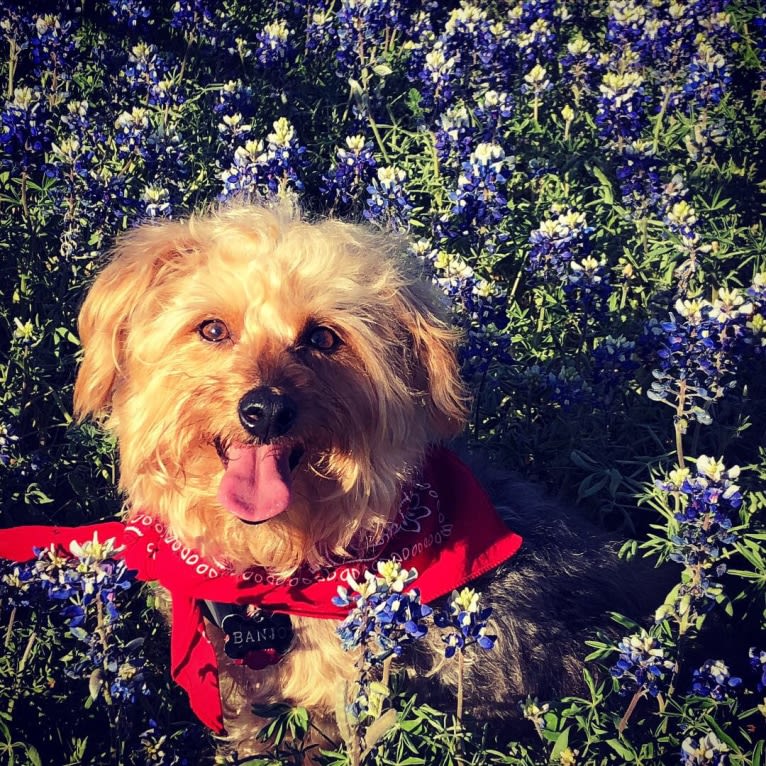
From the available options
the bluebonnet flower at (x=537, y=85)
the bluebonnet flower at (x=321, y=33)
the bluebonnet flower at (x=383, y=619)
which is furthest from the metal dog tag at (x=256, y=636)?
the bluebonnet flower at (x=321, y=33)

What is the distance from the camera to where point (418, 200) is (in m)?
4.90

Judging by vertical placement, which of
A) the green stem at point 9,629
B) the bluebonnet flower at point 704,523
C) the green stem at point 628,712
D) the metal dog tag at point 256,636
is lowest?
the green stem at point 9,629

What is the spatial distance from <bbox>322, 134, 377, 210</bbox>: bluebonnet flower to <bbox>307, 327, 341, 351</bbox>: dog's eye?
1847 millimetres

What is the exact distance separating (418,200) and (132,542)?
107 inches

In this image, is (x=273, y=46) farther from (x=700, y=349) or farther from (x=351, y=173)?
(x=700, y=349)

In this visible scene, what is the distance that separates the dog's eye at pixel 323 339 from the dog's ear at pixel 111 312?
20.8 inches

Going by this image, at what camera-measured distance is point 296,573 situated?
2814 millimetres

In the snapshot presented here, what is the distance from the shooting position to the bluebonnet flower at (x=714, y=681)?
259 centimetres

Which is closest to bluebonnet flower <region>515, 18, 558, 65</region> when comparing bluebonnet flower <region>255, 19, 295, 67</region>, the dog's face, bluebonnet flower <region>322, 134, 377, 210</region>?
bluebonnet flower <region>255, 19, 295, 67</region>

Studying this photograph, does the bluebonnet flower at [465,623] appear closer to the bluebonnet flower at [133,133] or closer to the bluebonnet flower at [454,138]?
the bluebonnet flower at [454,138]

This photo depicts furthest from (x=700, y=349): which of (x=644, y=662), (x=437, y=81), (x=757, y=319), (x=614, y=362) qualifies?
(x=437, y=81)

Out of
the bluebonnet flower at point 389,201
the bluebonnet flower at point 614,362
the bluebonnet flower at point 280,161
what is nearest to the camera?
the bluebonnet flower at point 614,362

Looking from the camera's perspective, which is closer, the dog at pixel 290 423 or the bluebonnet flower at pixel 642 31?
the dog at pixel 290 423

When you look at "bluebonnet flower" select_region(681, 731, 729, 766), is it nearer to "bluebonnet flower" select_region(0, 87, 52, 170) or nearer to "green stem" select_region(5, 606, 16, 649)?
"green stem" select_region(5, 606, 16, 649)
